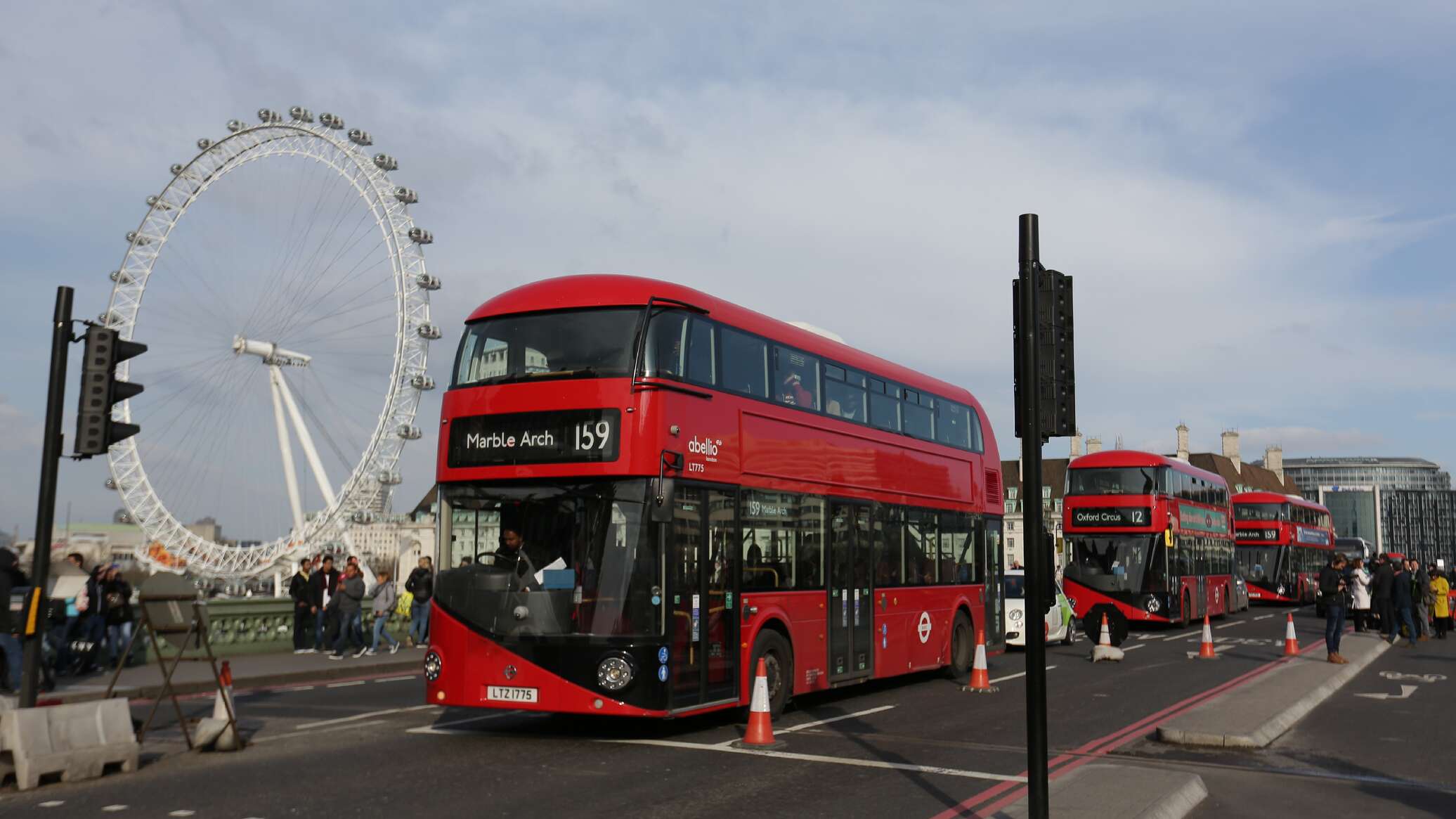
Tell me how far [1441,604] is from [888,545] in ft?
67.4

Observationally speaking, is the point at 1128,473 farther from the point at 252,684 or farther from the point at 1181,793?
the point at 1181,793

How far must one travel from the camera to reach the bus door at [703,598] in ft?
39.4

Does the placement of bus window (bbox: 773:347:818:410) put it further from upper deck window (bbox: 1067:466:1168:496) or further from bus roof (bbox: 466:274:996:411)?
upper deck window (bbox: 1067:466:1168:496)

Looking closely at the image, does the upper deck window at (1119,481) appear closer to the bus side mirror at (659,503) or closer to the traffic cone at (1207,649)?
the traffic cone at (1207,649)

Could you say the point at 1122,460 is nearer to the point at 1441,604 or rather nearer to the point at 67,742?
the point at 1441,604

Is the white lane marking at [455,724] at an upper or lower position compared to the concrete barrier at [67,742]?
lower

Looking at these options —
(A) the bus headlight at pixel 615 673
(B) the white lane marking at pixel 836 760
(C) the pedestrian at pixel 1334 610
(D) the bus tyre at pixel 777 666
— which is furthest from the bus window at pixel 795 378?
(C) the pedestrian at pixel 1334 610

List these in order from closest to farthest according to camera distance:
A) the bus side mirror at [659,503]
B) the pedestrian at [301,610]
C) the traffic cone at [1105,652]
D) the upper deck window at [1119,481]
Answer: the bus side mirror at [659,503], the traffic cone at [1105,652], the pedestrian at [301,610], the upper deck window at [1119,481]

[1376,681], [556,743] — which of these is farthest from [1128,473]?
[556,743]

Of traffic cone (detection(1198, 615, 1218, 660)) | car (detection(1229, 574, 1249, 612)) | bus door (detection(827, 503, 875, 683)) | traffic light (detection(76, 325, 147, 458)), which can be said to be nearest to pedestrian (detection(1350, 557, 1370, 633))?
traffic cone (detection(1198, 615, 1218, 660))

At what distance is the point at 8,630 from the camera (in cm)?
1459

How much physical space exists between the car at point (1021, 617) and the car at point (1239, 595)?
51.5 ft

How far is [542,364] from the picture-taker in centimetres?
1230

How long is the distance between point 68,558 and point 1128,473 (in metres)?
24.2
